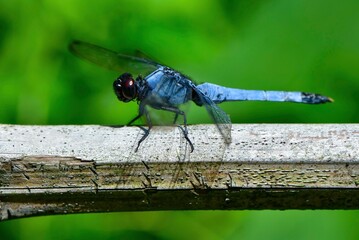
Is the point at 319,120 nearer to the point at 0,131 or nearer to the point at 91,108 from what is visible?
the point at 91,108

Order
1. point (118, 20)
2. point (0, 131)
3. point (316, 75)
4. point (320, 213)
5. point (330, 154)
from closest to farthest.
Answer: point (330, 154), point (0, 131), point (320, 213), point (316, 75), point (118, 20)

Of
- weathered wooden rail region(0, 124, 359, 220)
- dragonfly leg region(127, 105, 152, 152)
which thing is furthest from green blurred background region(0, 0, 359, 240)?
weathered wooden rail region(0, 124, 359, 220)

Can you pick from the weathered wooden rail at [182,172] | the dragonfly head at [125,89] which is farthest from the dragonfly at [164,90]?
the weathered wooden rail at [182,172]

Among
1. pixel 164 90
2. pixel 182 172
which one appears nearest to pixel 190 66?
pixel 164 90

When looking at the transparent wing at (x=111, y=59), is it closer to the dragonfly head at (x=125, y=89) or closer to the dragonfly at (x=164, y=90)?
the dragonfly at (x=164, y=90)

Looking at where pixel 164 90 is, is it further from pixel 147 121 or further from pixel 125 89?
pixel 147 121

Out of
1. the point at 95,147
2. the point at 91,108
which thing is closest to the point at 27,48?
the point at 91,108
